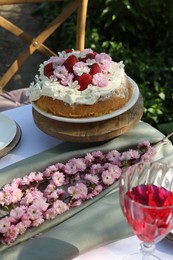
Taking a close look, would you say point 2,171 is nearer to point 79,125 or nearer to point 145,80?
point 79,125

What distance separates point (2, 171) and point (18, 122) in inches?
9.1

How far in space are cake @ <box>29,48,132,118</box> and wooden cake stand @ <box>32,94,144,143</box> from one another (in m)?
0.02

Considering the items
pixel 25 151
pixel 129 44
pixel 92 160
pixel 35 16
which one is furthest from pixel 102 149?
pixel 35 16

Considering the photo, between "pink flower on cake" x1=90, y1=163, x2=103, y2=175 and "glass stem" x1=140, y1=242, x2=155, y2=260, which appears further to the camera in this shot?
"pink flower on cake" x1=90, y1=163, x2=103, y2=175

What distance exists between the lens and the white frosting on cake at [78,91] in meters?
1.12

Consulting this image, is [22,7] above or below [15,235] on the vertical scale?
below

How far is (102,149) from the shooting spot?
116cm

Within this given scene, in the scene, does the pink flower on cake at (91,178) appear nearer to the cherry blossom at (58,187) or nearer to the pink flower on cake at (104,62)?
the cherry blossom at (58,187)

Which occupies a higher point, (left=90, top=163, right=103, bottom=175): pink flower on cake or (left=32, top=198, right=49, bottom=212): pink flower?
(left=32, top=198, right=49, bottom=212): pink flower

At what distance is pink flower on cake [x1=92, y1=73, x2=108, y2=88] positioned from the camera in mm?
1135

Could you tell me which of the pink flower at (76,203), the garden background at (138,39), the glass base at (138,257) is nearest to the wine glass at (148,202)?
the glass base at (138,257)

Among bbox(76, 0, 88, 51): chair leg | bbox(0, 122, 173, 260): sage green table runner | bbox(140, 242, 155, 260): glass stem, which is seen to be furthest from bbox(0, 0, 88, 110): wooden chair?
bbox(140, 242, 155, 260): glass stem

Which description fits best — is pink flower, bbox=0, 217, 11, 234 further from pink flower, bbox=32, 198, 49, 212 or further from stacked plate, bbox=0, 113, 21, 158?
stacked plate, bbox=0, 113, 21, 158

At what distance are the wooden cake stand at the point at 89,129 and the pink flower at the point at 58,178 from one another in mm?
96
